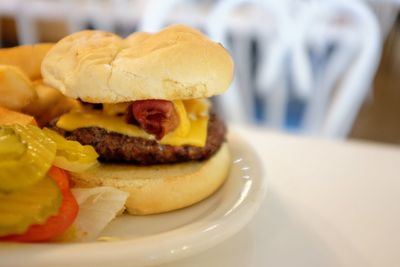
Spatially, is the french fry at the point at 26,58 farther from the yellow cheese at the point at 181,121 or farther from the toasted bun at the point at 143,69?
the yellow cheese at the point at 181,121

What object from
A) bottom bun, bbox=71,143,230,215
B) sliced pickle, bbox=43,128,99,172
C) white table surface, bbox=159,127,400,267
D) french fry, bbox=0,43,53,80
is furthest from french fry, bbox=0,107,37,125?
white table surface, bbox=159,127,400,267

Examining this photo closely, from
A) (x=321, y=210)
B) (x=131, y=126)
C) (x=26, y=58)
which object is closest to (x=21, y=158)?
(x=131, y=126)

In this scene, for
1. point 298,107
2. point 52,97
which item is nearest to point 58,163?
point 52,97

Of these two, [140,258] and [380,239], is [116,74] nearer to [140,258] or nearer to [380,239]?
[140,258]

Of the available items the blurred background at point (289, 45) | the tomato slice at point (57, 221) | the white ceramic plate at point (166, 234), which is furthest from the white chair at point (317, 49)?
the tomato slice at point (57, 221)

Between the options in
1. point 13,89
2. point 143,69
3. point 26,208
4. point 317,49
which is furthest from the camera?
point 317,49

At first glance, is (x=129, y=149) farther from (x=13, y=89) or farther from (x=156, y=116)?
(x=13, y=89)

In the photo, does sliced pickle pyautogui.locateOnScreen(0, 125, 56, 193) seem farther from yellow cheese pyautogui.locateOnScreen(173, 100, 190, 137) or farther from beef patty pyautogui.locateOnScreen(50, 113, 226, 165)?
yellow cheese pyautogui.locateOnScreen(173, 100, 190, 137)
